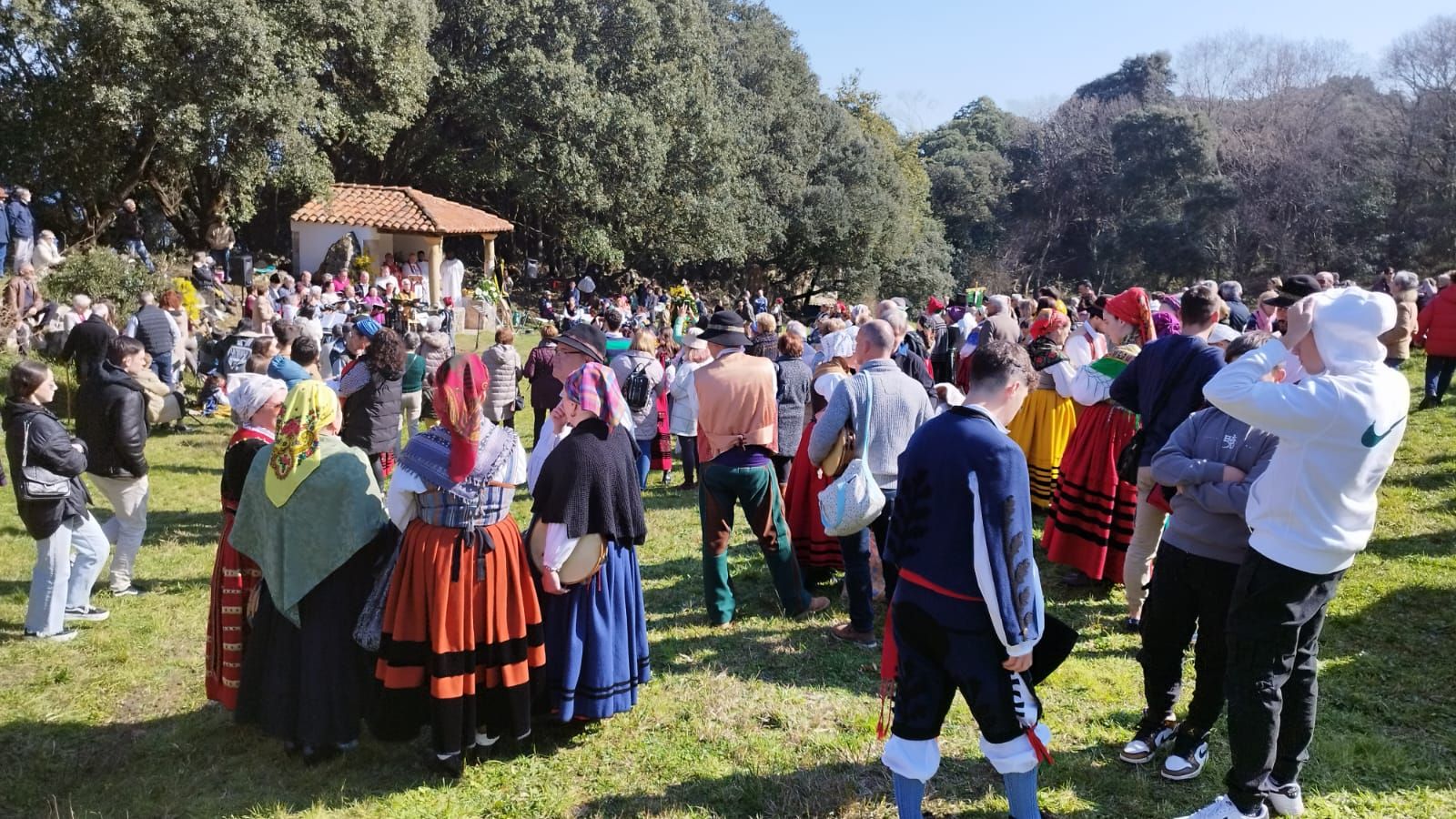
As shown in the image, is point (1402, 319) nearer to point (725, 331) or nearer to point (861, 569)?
point (861, 569)

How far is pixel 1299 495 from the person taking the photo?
309cm

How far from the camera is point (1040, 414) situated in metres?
7.02

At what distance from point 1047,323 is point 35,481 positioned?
624 centimetres

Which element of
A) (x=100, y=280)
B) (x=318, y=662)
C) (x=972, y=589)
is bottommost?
(x=318, y=662)

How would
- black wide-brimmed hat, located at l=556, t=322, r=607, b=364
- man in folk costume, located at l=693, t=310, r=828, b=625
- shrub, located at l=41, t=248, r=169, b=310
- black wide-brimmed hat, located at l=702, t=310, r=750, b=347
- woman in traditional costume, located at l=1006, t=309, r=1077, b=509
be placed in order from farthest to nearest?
shrub, located at l=41, t=248, r=169, b=310 → woman in traditional costume, located at l=1006, t=309, r=1077, b=509 → black wide-brimmed hat, located at l=702, t=310, r=750, b=347 → man in folk costume, located at l=693, t=310, r=828, b=625 → black wide-brimmed hat, located at l=556, t=322, r=607, b=364

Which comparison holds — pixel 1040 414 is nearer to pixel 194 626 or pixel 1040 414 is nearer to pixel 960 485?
pixel 960 485

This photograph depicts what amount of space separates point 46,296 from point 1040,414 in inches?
604

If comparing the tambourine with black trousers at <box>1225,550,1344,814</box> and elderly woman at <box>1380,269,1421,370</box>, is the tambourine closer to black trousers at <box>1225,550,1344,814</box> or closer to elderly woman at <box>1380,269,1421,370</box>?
black trousers at <box>1225,550,1344,814</box>

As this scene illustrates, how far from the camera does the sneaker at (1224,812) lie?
3.34 meters

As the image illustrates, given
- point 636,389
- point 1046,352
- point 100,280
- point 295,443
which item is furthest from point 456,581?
point 100,280

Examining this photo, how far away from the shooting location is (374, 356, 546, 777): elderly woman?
3.77m

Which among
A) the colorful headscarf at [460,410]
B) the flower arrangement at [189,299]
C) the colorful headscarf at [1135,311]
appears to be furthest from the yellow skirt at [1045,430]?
the flower arrangement at [189,299]

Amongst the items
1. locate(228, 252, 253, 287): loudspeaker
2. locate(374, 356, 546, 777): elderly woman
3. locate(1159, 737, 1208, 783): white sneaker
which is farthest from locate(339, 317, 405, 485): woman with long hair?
locate(228, 252, 253, 287): loudspeaker

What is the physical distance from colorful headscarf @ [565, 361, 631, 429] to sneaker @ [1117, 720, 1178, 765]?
102 inches
